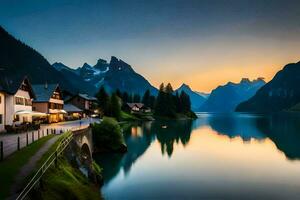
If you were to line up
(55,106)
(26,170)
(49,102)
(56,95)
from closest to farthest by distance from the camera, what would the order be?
(26,170)
(49,102)
(55,106)
(56,95)

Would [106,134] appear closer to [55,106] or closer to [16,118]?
[16,118]

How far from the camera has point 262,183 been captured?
38719 mm

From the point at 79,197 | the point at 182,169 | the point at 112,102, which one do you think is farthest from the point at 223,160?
the point at 112,102

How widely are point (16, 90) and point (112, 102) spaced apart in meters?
82.4

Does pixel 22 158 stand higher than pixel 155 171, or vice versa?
pixel 22 158

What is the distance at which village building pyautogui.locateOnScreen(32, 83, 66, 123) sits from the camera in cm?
7294

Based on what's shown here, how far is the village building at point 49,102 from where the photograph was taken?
72.9 m

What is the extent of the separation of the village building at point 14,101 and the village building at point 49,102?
35.7 ft

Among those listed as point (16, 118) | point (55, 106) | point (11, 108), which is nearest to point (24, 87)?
point (16, 118)

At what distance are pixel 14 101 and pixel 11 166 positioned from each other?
3491cm

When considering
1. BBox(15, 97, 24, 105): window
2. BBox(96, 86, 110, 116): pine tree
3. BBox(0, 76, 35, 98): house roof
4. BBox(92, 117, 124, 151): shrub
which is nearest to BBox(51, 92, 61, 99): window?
BBox(15, 97, 24, 105): window

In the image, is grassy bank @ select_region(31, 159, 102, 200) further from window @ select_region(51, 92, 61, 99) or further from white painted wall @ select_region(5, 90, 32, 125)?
window @ select_region(51, 92, 61, 99)

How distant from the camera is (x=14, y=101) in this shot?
173ft

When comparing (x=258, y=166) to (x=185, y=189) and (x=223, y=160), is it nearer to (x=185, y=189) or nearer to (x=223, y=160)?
(x=223, y=160)
